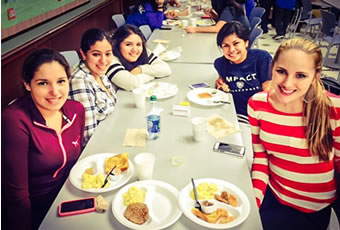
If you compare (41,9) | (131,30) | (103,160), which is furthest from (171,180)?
(41,9)

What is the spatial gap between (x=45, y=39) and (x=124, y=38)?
2.65 ft

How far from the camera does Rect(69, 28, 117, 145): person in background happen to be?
1.88m

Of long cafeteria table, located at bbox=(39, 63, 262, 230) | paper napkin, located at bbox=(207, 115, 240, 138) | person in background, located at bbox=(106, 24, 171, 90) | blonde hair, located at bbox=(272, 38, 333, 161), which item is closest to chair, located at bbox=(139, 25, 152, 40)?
person in background, located at bbox=(106, 24, 171, 90)

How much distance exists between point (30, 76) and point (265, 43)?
6.00 m

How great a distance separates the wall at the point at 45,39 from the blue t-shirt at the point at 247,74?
1.48m

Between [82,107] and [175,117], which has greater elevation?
[82,107]

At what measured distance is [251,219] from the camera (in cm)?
120

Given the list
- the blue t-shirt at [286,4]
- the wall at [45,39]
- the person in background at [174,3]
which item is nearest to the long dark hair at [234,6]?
the wall at [45,39]

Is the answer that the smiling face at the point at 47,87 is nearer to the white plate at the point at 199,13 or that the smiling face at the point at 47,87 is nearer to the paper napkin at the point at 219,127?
the paper napkin at the point at 219,127

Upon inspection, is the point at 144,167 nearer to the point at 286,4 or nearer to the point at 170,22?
the point at 170,22

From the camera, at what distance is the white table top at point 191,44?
3.11 meters

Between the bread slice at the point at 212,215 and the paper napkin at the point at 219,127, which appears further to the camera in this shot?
the paper napkin at the point at 219,127

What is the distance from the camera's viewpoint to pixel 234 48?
233 cm

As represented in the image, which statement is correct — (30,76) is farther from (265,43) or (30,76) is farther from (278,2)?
(278,2)
